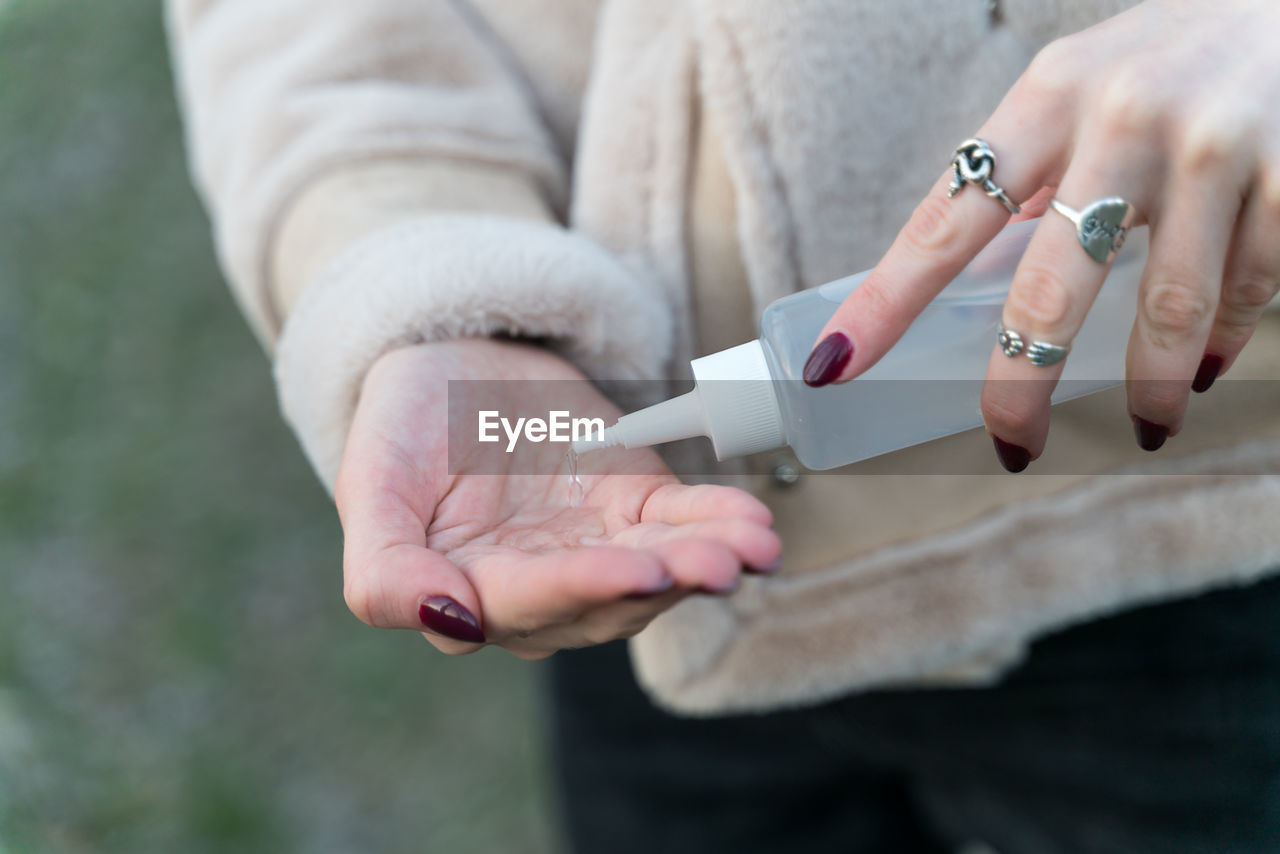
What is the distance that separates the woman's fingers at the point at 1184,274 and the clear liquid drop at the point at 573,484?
1.06 feet

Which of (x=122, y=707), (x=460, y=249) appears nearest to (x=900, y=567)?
(x=460, y=249)

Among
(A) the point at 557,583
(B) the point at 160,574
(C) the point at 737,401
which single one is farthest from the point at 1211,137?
(B) the point at 160,574

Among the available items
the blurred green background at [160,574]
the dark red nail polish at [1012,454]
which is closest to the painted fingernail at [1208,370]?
the dark red nail polish at [1012,454]

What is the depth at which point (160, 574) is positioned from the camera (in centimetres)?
140

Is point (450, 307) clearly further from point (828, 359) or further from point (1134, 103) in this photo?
point (1134, 103)

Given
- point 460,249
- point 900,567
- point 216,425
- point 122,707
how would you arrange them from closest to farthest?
point 460,249 < point 900,567 < point 122,707 < point 216,425

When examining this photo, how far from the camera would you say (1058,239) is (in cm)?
38

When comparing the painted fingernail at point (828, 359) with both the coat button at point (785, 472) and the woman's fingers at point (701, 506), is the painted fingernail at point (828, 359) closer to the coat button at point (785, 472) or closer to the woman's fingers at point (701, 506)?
the woman's fingers at point (701, 506)

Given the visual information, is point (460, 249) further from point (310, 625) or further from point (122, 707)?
point (122, 707)

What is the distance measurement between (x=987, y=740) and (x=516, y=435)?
56 cm

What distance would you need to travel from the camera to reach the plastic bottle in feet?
1.53

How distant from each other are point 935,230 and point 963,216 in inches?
0.6

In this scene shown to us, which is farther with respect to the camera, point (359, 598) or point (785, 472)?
point (785, 472)

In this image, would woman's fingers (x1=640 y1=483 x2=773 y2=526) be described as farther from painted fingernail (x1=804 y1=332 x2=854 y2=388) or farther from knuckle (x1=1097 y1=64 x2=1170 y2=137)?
knuckle (x1=1097 y1=64 x2=1170 y2=137)
